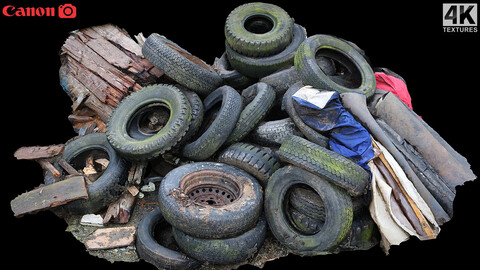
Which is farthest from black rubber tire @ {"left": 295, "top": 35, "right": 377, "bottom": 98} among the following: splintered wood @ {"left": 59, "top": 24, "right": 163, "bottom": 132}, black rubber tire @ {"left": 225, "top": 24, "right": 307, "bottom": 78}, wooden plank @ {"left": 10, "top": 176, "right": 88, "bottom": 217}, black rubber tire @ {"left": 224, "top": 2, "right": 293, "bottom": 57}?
wooden plank @ {"left": 10, "top": 176, "right": 88, "bottom": 217}

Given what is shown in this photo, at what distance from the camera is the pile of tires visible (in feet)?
22.7

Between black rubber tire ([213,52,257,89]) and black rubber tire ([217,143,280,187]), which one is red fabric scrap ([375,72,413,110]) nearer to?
black rubber tire ([213,52,257,89])

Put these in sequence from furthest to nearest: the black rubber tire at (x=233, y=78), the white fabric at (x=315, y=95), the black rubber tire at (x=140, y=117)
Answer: the black rubber tire at (x=233, y=78), the black rubber tire at (x=140, y=117), the white fabric at (x=315, y=95)

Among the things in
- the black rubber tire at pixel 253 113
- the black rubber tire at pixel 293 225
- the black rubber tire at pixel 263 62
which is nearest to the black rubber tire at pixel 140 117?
the black rubber tire at pixel 253 113

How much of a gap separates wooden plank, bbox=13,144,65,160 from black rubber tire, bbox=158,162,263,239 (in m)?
2.03

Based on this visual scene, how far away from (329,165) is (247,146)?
4.42 feet

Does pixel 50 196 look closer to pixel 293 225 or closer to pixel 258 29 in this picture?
pixel 293 225

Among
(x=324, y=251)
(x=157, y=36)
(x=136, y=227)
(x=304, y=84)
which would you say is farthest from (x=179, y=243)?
(x=157, y=36)

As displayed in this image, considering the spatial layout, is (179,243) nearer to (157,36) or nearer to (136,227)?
(136,227)

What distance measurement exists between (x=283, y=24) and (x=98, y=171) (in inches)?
146

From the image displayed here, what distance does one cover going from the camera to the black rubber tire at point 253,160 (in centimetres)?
759

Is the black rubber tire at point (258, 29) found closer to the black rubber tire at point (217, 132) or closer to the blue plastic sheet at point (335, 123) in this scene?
the black rubber tire at point (217, 132)

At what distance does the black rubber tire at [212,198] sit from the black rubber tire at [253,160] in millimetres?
106

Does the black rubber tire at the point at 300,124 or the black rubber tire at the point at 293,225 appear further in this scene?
the black rubber tire at the point at 300,124
